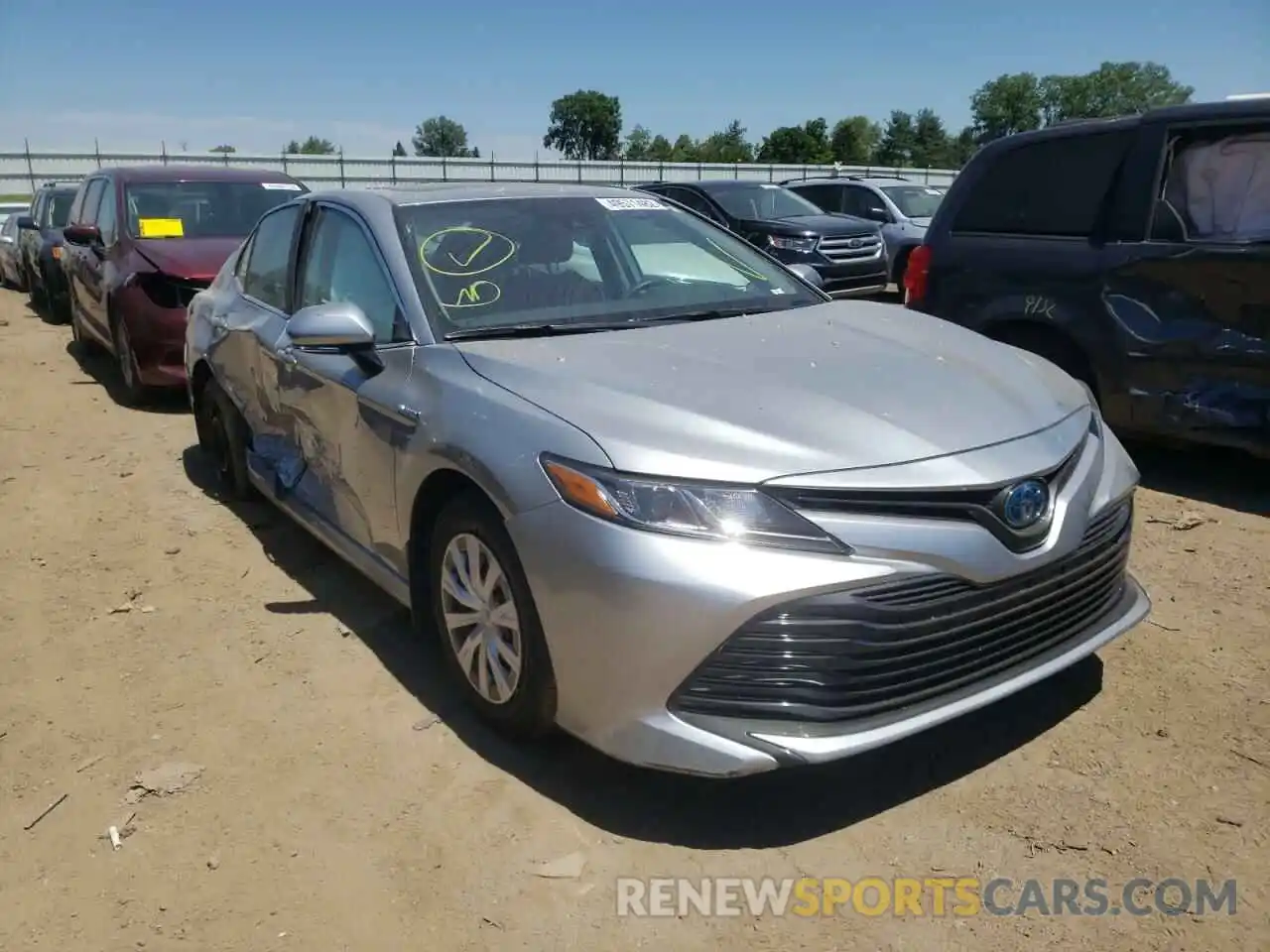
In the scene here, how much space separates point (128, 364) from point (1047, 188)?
635 cm

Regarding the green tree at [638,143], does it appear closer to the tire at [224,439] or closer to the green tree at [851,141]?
the green tree at [851,141]

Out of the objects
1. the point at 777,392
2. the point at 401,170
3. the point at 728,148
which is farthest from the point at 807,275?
the point at 728,148

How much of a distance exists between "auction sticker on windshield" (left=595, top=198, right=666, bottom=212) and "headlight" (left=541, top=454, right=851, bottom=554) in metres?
1.88

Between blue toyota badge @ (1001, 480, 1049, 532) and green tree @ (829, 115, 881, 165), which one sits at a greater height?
green tree @ (829, 115, 881, 165)

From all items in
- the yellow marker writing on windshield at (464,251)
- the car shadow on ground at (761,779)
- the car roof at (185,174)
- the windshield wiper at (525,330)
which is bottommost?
the car shadow on ground at (761,779)

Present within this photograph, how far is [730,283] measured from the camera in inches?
155

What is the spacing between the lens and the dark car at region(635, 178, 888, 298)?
12578 mm

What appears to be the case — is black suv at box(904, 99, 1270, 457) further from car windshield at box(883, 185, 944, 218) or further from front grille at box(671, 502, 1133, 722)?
car windshield at box(883, 185, 944, 218)

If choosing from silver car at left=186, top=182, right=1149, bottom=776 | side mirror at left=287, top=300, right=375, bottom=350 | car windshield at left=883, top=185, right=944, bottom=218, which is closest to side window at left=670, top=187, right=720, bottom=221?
car windshield at left=883, top=185, right=944, bottom=218

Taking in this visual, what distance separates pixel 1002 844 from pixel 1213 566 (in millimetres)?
2280

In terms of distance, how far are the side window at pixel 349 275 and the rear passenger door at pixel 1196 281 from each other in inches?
A: 141

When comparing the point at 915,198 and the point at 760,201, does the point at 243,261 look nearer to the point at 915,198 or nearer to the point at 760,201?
the point at 760,201

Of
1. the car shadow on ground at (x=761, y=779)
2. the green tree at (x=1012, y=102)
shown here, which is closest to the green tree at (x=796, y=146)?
the green tree at (x=1012, y=102)

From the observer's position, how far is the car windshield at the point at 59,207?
13609 millimetres
